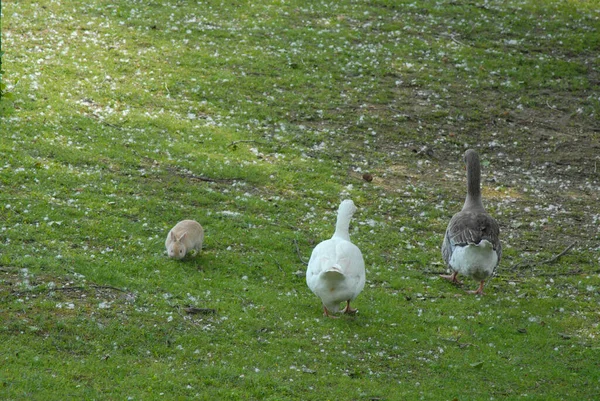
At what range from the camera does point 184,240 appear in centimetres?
1162

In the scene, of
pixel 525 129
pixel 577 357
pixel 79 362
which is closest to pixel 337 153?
pixel 525 129

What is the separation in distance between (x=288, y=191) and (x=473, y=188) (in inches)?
154

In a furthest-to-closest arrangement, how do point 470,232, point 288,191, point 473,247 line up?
point 288,191 < point 470,232 < point 473,247

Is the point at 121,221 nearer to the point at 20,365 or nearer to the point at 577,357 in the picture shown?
the point at 20,365

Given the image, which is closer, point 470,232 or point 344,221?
point 344,221

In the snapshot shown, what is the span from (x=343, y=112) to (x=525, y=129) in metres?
4.66

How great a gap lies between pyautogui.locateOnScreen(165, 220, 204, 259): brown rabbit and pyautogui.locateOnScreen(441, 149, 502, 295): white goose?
395cm

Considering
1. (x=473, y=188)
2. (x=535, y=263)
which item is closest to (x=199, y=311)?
(x=473, y=188)

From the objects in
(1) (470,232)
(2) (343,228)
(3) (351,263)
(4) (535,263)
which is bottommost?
(3) (351,263)

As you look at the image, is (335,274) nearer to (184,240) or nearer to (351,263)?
(351,263)

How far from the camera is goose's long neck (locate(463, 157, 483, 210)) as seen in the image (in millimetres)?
13125

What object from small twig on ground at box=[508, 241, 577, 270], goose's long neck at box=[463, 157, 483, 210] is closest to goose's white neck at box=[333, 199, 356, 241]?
goose's long neck at box=[463, 157, 483, 210]

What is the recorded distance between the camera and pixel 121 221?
12945 millimetres

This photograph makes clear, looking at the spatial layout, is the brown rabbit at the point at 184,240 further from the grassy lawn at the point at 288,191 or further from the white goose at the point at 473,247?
the white goose at the point at 473,247
